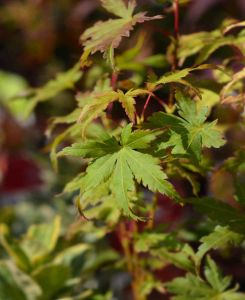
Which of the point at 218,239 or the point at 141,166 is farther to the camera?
the point at 218,239

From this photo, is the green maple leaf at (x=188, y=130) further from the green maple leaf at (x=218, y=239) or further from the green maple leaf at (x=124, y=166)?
the green maple leaf at (x=218, y=239)

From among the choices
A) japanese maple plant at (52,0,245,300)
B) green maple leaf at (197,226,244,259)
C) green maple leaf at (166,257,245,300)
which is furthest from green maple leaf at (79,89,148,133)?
green maple leaf at (166,257,245,300)

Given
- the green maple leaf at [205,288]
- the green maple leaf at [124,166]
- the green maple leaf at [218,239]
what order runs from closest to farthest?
1. the green maple leaf at [124,166]
2. the green maple leaf at [218,239]
3. the green maple leaf at [205,288]

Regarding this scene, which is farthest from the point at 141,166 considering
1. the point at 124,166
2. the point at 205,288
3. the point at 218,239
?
the point at 205,288

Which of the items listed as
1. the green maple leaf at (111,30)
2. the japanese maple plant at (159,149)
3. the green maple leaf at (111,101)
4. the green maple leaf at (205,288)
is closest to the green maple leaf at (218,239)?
the japanese maple plant at (159,149)

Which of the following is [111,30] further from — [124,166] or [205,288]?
[205,288]
